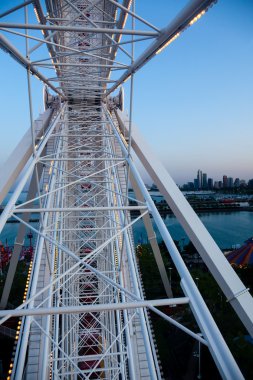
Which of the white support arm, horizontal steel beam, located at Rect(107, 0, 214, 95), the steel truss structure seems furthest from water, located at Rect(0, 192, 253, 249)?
horizontal steel beam, located at Rect(107, 0, 214, 95)

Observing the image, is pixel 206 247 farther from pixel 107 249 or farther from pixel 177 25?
pixel 107 249

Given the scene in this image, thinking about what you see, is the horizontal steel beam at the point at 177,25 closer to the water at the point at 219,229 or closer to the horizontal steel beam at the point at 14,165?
the horizontal steel beam at the point at 14,165

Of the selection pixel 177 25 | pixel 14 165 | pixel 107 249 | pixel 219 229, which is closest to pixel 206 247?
pixel 177 25

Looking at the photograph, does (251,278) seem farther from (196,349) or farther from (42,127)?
(42,127)

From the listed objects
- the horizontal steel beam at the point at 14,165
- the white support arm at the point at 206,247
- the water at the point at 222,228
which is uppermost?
the water at the point at 222,228

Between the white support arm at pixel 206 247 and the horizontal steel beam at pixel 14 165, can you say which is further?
the horizontal steel beam at pixel 14 165

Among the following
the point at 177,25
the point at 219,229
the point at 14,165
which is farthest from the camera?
the point at 219,229

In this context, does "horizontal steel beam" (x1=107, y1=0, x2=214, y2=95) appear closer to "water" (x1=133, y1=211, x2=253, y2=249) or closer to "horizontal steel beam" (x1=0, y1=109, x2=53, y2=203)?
"horizontal steel beam" (x1=0, y1=109, x2=53, y2=203)

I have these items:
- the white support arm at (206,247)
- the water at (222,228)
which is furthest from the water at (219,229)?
the white support arm at (206,247)
